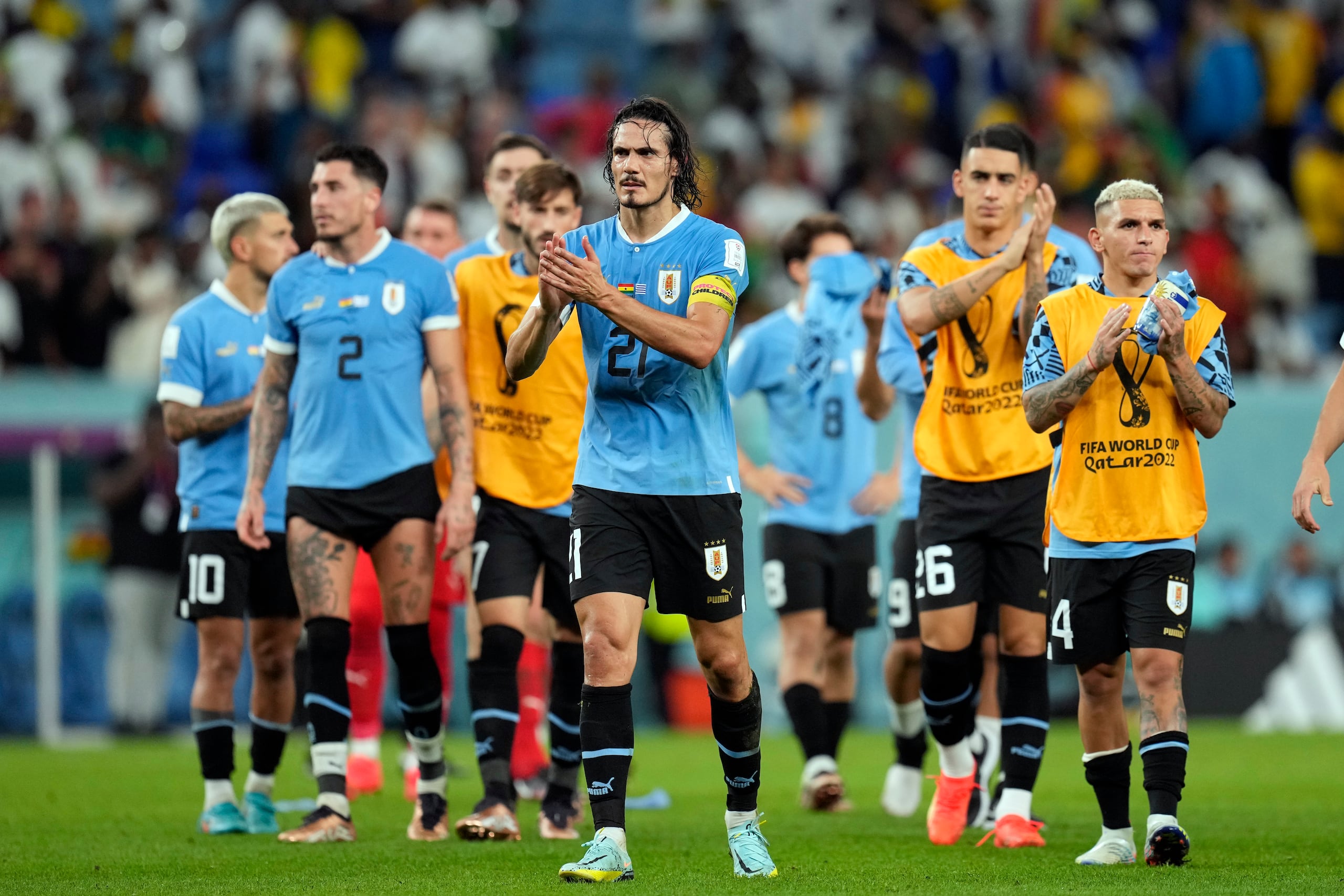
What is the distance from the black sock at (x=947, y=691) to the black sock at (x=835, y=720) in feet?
5.36

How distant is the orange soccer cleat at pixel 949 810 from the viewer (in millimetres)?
7793

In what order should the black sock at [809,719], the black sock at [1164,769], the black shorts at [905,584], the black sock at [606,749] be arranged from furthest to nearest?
the black sock at [809,719]
the black shorts at [905,584]
the black sock at [1164,769]
the black sock at [606,749]

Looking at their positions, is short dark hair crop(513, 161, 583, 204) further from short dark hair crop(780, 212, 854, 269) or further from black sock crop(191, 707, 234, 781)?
black sock crop(191, 707, 234, 781)

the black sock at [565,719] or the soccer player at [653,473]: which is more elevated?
the soccer player at [653,473]

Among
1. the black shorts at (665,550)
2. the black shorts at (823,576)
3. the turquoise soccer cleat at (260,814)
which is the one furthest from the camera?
the black shorts at (823,576)

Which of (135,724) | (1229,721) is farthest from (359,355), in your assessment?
(1229,721)

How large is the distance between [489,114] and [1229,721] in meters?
9.70

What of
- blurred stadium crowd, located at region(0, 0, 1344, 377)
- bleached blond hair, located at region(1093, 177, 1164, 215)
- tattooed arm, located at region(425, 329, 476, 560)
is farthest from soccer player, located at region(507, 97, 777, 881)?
blurred stadium crowd, located at region(0, 0, 1344, 377)

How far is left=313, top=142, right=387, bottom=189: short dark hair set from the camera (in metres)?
7.96

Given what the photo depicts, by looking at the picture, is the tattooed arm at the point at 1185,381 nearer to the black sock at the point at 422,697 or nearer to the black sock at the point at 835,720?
the black sock at the point at 422,697

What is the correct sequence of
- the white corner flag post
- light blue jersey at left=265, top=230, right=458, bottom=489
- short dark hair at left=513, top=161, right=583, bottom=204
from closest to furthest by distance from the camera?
light blue jersey at left=265, top=230, right=458, bottom=489, short dark hair at left=513, top=161, right=583, bottom=204, the white corner flag post

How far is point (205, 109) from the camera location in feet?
64.5

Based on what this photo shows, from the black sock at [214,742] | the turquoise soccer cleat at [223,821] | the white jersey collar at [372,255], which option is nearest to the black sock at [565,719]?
the turquoise soccer cleat at [223,821]

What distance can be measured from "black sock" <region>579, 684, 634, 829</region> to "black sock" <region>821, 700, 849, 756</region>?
3.50m
